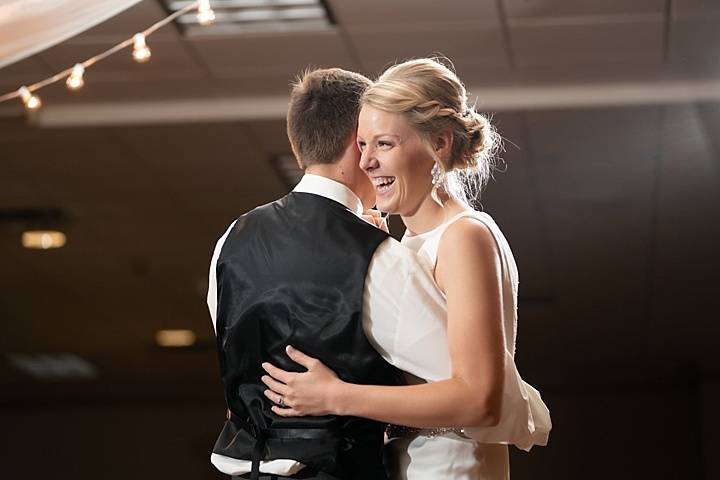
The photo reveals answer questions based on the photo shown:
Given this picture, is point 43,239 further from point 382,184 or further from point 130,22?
point 382,184

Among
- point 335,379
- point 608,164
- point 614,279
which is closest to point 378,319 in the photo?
point 335,379

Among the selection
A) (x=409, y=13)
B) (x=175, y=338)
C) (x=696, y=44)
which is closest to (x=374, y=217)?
(x=409, y=13)

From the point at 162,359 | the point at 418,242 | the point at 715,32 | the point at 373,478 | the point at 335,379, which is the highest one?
the point at 715,32

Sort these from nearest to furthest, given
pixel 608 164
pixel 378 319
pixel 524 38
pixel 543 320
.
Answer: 1. pixel 378 319
2. pixel 524 38
3. pixel 608 164
4. pixel 543 320

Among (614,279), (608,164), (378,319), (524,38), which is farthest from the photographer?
(614,279)

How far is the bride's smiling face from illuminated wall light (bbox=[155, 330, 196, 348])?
633cm

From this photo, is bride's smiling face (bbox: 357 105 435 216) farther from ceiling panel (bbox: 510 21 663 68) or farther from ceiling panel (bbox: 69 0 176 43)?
ceiling panel (bbox: 510 21 663 68)

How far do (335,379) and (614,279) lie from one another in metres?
5.81

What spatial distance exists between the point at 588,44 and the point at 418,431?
3.36 m

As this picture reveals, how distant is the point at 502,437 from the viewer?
1.89 meters

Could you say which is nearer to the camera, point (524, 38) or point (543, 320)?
point (524, 38)

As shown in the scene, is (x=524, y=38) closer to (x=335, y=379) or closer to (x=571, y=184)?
(x=571, y=184)

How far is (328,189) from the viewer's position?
1967 millimetres

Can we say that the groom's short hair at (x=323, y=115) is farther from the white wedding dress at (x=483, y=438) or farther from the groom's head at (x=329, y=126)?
the white wedding dress at (x=483, y=438)
